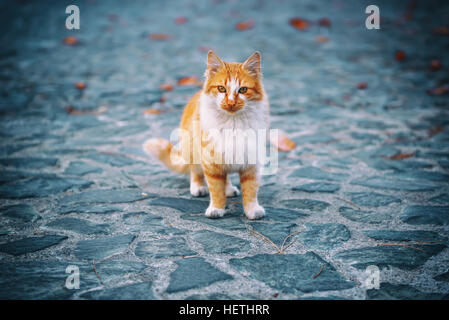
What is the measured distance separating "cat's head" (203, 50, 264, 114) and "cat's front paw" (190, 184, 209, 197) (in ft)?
2.92

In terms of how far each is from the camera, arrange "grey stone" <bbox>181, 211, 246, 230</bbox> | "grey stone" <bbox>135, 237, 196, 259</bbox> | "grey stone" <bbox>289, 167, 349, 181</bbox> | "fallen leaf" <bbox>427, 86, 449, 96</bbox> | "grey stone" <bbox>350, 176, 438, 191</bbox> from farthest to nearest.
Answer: "fallen leaf" <bbox>427, 86, 449, 96</bbox>
"grey stone" <bbox>289, 167, 349, 181</bbox>
"grey stone" <bbox>350, 176, 438, 191</bbox>
"grey stone" <bbox>181, 211, 246, 230</bbox>
"grey stone" <bbox>135, 237, 196, 259</bbox>

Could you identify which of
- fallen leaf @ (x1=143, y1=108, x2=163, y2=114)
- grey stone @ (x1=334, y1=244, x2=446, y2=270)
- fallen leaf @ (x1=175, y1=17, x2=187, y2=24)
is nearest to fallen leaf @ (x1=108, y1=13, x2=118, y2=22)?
fallen leaf @ (x1=175, y1=17, x2=187, y2=24)

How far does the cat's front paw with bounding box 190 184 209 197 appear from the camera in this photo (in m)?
3.43

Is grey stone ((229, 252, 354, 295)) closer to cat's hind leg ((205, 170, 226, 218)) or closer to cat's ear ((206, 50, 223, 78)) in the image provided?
cat's hind leg ((205, 170, 226, 218))

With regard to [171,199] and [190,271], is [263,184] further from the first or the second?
[190,271]

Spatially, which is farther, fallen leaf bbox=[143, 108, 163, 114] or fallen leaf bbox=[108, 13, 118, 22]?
fallen leaf bbox=[108, 13, 118, 22]

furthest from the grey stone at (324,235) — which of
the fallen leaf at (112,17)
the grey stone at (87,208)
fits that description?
the fallen leaf at (112,17)

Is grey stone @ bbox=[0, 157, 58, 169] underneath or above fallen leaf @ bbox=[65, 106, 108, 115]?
underneath

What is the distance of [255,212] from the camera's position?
9.71 feet

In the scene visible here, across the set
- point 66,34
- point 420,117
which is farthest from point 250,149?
point 66,34

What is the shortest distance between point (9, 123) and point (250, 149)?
3746mm

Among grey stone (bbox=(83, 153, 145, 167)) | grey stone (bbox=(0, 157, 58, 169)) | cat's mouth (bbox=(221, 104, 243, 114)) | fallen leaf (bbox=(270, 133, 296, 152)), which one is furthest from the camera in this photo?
fallen leaf (bbox=(270, 133, 296, 152))

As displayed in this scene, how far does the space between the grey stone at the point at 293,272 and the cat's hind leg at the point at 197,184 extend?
3.51ft

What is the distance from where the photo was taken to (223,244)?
2.62 m
